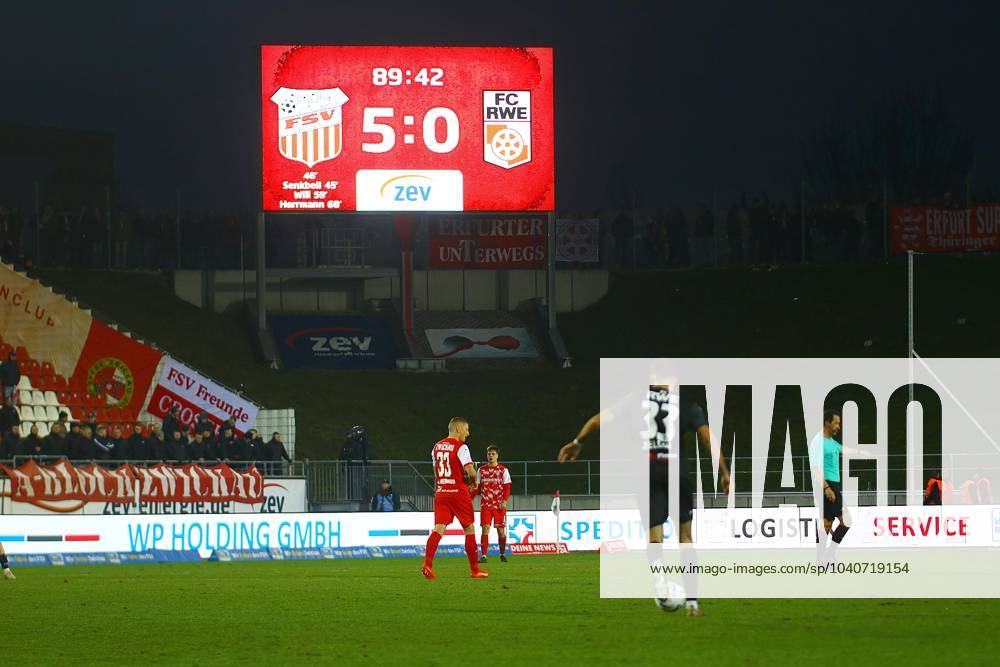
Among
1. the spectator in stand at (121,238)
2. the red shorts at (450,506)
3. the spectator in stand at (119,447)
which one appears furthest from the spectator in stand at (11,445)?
the spectator in stand at (121,238)

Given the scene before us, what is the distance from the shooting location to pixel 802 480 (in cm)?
3647

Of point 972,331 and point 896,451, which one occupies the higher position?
point 972,331

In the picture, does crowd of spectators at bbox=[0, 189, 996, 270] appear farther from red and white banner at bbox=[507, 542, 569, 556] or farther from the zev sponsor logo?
red and white banner at bbox=[507, 542, 569, 556]

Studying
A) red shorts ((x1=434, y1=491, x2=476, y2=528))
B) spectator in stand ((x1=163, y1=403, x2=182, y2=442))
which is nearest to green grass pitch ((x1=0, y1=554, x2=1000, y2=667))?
red shorts ((x1=434, y1=491, x2=476, y2=528))

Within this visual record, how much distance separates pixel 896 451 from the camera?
45.1 meters

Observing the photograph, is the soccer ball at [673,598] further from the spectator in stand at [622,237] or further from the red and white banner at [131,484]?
the spectator in stand at [622,237]

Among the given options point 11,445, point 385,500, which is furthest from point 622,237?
point 11,445

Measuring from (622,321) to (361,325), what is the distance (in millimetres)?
9658

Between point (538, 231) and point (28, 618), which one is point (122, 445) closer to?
point (28, 618)

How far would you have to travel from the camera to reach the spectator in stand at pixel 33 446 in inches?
1200

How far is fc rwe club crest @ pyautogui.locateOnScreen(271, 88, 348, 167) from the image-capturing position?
4472 centimetres

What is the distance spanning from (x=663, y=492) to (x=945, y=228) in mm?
43996

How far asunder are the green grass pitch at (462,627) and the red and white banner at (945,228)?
3733cm

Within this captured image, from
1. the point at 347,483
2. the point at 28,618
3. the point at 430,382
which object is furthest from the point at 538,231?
the point at 28,618
